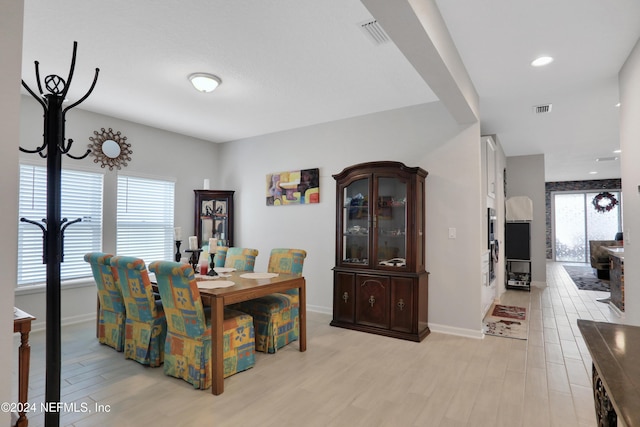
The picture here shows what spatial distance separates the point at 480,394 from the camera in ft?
8.25

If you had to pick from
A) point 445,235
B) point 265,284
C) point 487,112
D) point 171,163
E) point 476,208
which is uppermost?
point 487,112

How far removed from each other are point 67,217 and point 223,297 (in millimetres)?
2620

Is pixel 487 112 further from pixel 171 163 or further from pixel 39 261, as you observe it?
pixel 39 261

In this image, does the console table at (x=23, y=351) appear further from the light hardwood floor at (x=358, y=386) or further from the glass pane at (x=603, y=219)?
the glass pane at (x=603, y=219)

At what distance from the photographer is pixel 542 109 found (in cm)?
424

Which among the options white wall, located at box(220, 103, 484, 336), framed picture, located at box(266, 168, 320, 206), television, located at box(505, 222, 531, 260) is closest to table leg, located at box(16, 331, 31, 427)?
white wall, located at box(220, 103, 484, 336)

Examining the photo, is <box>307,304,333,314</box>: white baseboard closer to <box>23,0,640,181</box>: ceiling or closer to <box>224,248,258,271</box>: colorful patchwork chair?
<box>224,248,258,271</box>: colorful patchwork chair

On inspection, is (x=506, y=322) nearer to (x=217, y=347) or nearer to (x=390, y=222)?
(x=390, y=222)

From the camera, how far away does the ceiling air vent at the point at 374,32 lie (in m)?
2.46

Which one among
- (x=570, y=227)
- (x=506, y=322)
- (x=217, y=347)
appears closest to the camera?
(x=217, y=347)

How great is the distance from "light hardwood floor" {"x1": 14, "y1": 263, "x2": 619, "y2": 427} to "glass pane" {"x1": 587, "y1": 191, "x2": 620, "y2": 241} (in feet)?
29.6

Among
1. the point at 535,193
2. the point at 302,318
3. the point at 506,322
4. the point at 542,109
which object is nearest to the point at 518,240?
the point at 535,193

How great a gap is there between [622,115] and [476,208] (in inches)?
57.8

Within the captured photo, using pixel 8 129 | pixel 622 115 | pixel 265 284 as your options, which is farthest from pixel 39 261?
pixel 622 115
